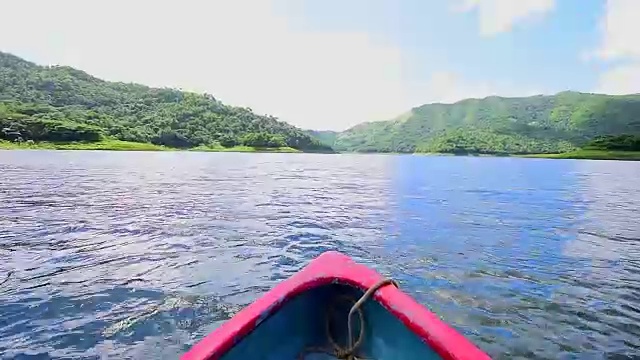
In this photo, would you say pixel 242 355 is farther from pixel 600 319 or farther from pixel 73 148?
pixel 73 148

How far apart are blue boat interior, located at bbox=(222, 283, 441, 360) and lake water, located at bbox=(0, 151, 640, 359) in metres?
2.72

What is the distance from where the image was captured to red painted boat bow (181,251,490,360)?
10.5ft

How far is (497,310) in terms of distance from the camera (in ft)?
26.7

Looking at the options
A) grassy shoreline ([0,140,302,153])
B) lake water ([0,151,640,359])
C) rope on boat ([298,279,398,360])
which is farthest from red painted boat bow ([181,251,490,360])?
grassy shoreline ([0,140,302,153])

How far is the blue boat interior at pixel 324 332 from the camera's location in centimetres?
375

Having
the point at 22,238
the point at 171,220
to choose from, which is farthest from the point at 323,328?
the point at 171,220

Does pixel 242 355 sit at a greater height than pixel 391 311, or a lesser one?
lesser

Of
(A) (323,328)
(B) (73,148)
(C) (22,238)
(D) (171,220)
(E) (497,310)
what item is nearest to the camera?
(A) (323,328)

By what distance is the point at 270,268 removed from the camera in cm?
1047

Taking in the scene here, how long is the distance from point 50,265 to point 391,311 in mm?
9234

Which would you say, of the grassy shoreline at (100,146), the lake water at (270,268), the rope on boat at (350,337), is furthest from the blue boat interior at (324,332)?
the grassy shoreline at (100,146)

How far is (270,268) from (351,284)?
6.65 m

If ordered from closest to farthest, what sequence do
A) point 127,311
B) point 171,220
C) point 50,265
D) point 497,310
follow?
point 127,311
point 497,310
point 50,265
point 171,220

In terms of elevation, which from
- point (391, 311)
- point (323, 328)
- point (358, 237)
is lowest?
point (358, 237)
